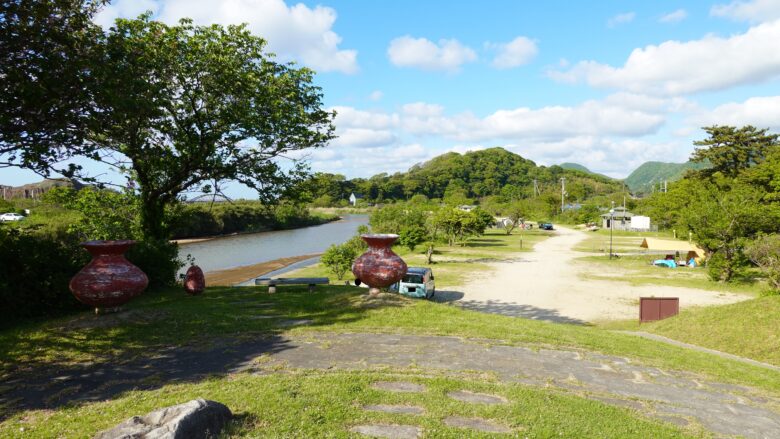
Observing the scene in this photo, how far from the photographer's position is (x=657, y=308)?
51.1 ft

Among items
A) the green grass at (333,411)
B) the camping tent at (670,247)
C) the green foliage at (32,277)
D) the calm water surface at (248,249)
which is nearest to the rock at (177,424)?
the green grass at (333,411)

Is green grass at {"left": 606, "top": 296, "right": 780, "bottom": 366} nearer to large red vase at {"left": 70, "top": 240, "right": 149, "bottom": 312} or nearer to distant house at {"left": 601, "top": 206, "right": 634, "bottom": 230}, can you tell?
large red vase at {"left": 70, "top": 240, "right": 149, "bottom": 312}

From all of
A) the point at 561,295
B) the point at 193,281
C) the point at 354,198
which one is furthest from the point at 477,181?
the point at 193,281

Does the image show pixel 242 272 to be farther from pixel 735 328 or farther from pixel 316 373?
pixel 735 328

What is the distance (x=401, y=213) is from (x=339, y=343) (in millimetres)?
34345

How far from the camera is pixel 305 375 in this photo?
6246 mm

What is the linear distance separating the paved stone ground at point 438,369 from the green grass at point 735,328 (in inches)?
192

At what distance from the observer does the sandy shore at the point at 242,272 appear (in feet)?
94.8

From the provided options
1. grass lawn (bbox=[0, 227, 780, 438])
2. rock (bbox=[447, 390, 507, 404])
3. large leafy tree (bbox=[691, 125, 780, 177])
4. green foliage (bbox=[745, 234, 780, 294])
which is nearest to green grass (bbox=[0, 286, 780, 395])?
grass lawn (bbox=[0, 227, 780, 438])

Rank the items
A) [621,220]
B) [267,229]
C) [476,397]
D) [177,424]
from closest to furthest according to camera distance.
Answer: [177,424], [476,397], [621,220], [267,229]

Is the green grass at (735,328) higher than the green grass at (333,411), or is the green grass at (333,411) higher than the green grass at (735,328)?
the green grass at (333,411)

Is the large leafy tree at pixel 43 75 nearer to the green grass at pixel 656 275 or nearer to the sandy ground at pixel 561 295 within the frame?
the sandy ground at pixel 561 295

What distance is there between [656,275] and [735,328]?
52.4 feet

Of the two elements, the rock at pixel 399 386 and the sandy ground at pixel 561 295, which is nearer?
the rock at pixel 399 386
